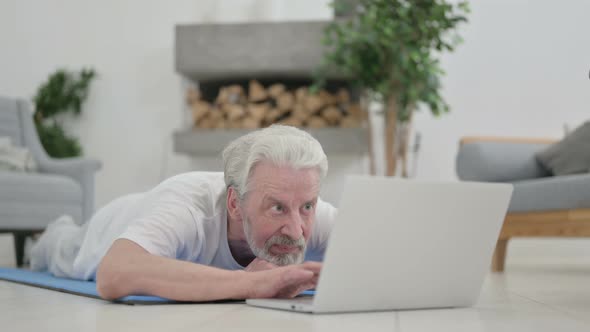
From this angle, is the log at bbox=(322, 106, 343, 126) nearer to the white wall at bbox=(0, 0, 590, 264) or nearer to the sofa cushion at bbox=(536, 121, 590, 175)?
the white wall at bbox=(0, 0, 590, 264)

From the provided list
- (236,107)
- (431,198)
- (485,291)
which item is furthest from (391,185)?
(236,107)

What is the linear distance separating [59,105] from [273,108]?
1699 mm

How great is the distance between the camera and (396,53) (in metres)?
4.74

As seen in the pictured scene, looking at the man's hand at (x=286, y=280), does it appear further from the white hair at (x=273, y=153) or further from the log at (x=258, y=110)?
the log at (x=258, y=110)

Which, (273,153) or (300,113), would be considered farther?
Result: (300,113)

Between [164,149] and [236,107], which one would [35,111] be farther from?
[236,107]

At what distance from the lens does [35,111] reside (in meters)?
5.94

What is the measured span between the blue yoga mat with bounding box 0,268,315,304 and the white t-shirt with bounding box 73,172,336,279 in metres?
0.12

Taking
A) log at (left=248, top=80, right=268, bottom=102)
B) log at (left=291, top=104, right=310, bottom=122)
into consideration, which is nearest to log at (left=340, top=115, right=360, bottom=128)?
log at (left=291, top=104, right=310, bottom=122)

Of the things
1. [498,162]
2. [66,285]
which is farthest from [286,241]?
[498,162]

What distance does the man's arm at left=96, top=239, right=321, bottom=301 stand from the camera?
1.62 m

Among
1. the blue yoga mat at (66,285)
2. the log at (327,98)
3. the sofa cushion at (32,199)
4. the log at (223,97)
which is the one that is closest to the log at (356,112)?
the log at (327,98)

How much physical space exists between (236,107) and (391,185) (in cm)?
436

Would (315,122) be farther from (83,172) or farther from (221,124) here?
(83,172)
